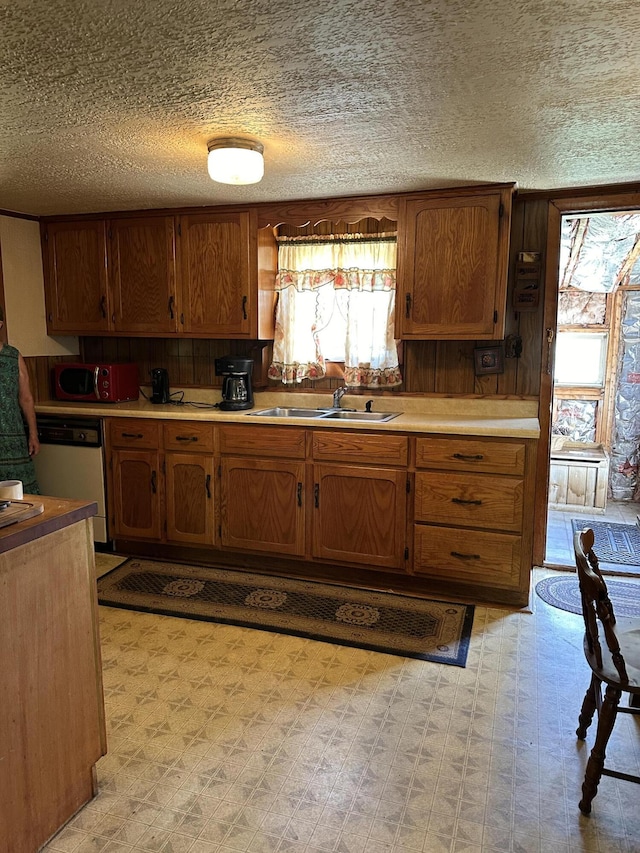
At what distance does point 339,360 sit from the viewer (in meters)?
3.89

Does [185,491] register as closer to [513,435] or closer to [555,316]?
[513,435]

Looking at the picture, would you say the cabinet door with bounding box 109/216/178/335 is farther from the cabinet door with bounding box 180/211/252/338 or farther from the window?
the window

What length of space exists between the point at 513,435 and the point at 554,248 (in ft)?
3.90

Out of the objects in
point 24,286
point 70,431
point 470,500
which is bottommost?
point 470,500

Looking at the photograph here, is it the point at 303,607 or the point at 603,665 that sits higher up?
the point at 603,665

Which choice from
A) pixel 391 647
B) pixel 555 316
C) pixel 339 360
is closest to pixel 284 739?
pixel 391 647

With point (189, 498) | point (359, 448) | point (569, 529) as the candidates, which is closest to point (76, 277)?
point (189, 498)

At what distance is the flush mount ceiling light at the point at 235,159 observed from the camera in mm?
2377

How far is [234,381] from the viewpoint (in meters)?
3.79

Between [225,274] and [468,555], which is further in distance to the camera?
[225,274]

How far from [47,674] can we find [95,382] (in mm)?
2635

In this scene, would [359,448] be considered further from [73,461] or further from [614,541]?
[614,541]

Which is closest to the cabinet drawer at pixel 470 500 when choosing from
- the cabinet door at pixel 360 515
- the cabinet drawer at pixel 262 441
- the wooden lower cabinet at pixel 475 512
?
the wooden lower cabinet at pixel 475 512

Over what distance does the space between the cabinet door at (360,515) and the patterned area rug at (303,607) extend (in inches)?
8.3
